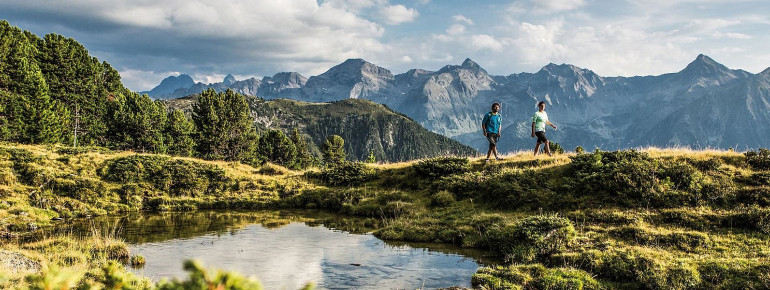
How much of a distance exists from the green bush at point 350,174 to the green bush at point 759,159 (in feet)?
75.7

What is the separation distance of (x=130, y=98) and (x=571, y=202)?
79.8m

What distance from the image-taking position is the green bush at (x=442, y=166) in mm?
A: 28062

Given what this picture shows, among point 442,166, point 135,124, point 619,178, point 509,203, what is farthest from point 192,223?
point 135,124

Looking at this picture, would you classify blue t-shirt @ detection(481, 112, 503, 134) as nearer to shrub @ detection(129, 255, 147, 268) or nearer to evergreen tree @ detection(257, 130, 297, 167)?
shrub @ detection(129, 255, 147, 268)

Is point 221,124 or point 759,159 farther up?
point 221,124

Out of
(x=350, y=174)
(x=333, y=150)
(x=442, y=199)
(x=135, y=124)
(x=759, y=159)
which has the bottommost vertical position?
(x=442, y=199)

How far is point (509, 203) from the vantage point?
22.4m

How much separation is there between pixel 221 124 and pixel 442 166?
203 feet

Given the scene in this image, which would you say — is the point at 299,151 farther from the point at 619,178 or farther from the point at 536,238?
the point at 536,238

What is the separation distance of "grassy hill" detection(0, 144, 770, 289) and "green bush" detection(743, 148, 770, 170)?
2.8 inches

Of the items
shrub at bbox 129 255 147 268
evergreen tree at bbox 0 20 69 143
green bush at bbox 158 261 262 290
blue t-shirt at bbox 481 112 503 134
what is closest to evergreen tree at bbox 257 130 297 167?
evergreen tree at bbox 0 20 69 143

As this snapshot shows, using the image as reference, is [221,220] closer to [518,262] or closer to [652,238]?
[518,262]

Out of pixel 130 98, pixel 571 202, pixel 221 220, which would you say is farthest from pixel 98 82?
pixel 571 202


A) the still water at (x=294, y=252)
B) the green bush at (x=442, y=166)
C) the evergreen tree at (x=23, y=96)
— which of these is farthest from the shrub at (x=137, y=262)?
the evergreen tree at (x=23, y=96)
